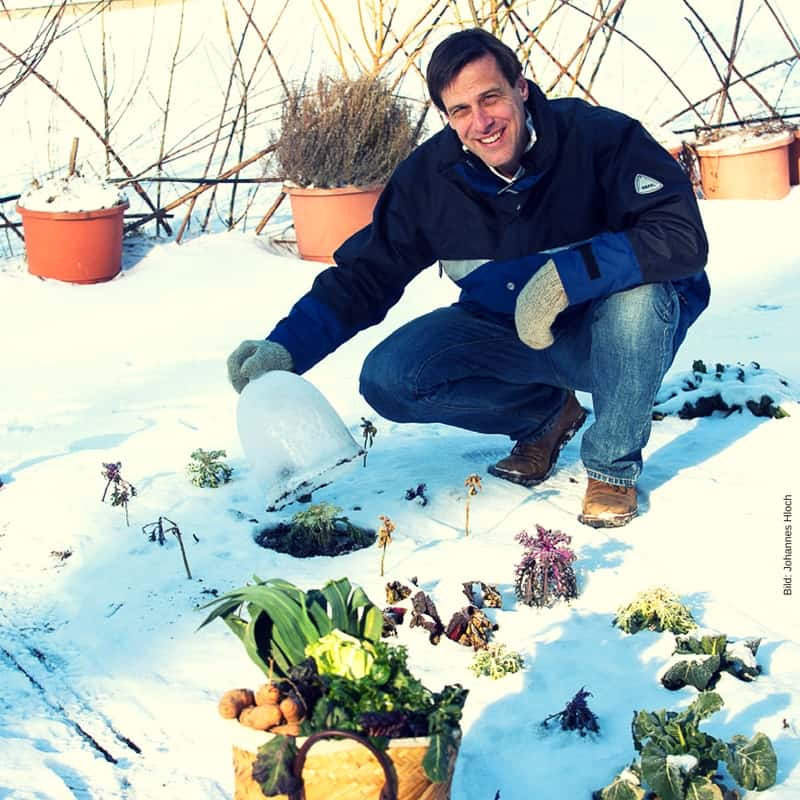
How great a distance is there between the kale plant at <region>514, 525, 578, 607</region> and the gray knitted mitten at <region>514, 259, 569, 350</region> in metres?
0.49

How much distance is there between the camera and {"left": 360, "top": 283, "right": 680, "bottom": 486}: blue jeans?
281 cm

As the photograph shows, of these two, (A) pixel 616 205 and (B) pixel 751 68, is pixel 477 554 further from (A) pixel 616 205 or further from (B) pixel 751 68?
(B) pixel 751 68

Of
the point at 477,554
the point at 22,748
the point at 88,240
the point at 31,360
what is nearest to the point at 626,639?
the point at 477,554

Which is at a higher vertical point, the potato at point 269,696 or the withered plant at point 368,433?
the potato at point 269,696

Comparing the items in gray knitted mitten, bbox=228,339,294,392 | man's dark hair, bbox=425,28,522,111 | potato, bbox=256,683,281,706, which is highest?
man's dark hair, bbox=425,28,522,111

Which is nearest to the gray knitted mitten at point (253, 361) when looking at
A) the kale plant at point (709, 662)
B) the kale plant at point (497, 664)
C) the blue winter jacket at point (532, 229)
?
the blue winter jacket at point (532, 229)

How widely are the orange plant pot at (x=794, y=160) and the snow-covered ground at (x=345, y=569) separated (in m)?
3.32

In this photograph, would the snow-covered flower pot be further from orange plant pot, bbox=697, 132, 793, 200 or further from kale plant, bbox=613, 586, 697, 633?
kale plant, bbox=613, 586, 697, 633

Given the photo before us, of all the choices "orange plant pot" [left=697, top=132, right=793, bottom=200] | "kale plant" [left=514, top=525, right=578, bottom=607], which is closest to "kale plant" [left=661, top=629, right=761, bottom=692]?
"kale plant" [left=514, top=525, right=578, bottom=607]

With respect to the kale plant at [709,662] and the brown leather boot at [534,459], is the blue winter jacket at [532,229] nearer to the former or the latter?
the brown leather boot at [534,459]

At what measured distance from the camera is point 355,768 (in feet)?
4.78

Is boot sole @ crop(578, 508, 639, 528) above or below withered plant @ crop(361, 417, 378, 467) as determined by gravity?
below

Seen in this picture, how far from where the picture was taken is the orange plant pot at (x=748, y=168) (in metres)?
7.36

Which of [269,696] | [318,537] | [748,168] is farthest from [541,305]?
[748,168]
